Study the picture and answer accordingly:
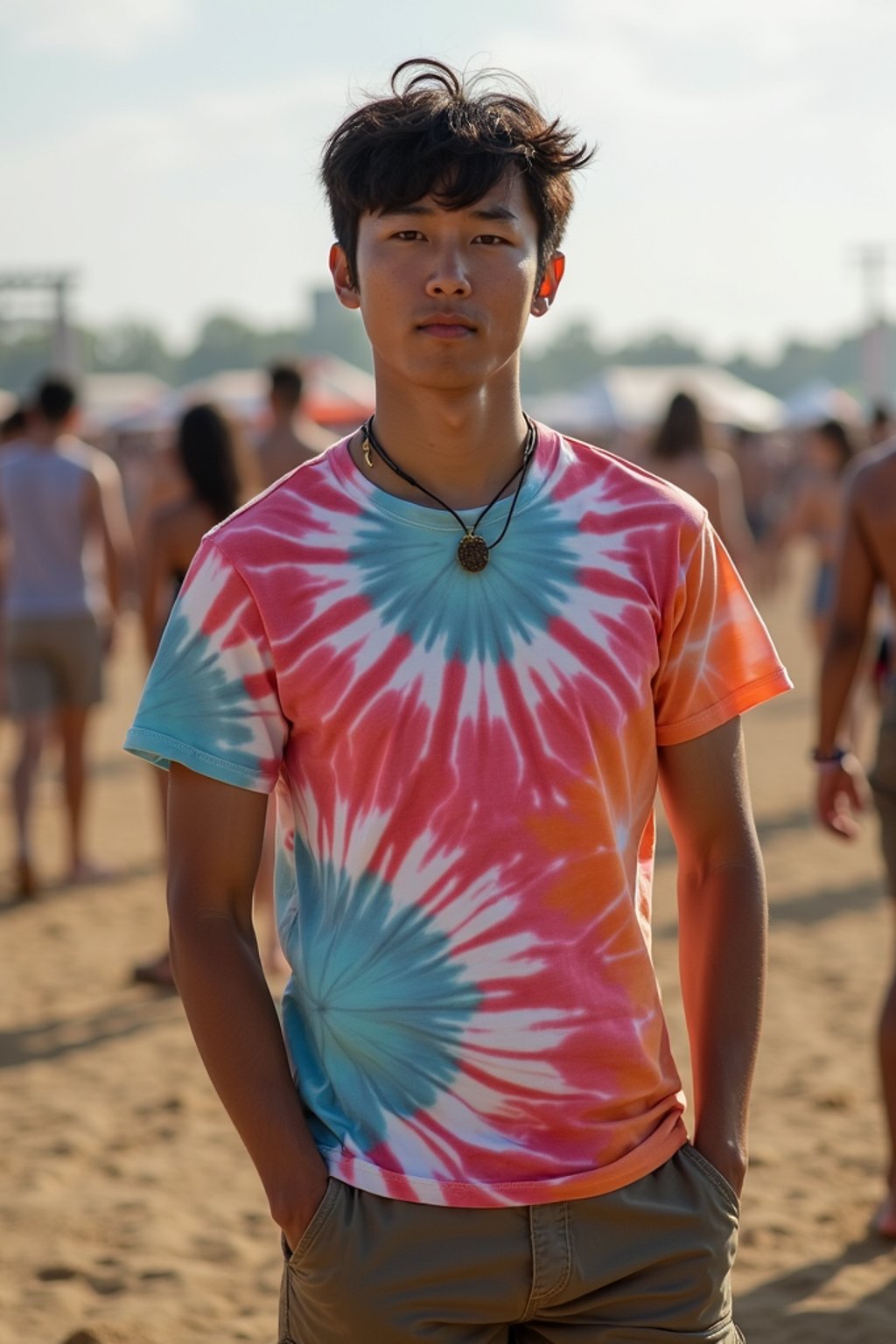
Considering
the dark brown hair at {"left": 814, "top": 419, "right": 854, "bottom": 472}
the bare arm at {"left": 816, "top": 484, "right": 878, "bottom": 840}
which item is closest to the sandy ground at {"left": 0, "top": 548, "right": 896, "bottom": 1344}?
the bare arm at {"left": 816, "top": 484, "right": 878, "bottom": 840}

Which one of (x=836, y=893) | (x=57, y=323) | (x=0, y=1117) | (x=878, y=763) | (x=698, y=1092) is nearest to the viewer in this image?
(x=698, y=1092)

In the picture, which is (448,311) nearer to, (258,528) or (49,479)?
(258,528)

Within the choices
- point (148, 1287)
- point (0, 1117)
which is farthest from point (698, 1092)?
point (0, 1117)

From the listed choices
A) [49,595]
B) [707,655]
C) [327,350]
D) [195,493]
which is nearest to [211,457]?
[195,493]

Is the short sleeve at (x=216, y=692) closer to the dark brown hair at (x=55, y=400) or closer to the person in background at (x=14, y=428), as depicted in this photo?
the dark brown hair at (x=55, y=400)

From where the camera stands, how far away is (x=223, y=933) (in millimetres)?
1941

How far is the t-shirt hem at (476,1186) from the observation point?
1878mm

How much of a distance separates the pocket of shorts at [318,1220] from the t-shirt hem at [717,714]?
63cm

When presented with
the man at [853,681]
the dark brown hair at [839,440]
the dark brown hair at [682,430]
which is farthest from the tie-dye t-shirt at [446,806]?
the dark brown hair at [839,440]

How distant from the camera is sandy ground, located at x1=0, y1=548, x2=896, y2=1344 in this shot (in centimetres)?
393

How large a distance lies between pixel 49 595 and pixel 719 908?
20.6 feet

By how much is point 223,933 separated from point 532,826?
36 cm

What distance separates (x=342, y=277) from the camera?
6.95 feet

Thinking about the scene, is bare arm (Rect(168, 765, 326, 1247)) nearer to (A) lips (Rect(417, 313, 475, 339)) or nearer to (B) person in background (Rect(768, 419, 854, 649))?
(A) lips (Rect(417, 313, 475, 339))
